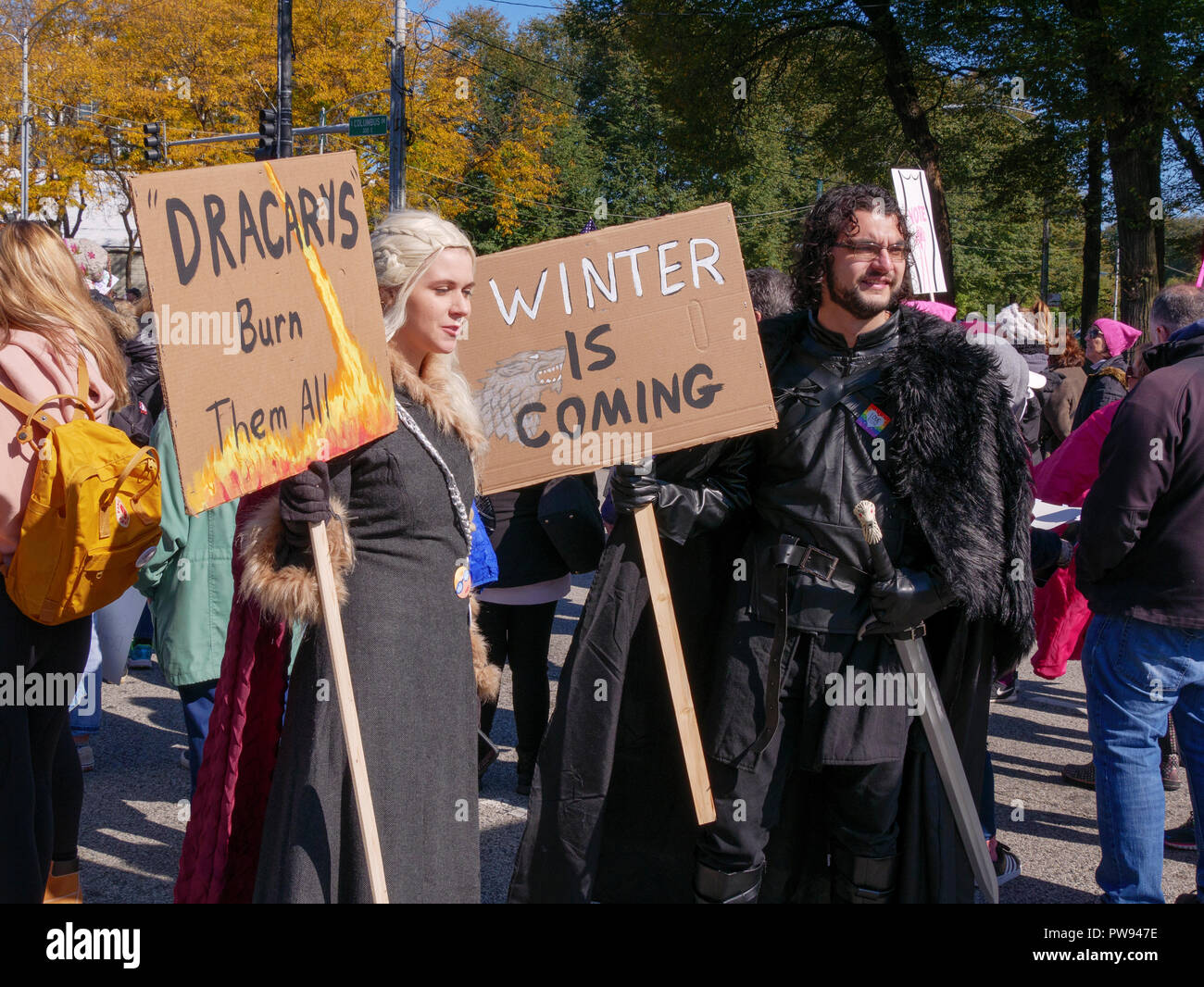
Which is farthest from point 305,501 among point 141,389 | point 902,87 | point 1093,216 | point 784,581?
point 1093,216

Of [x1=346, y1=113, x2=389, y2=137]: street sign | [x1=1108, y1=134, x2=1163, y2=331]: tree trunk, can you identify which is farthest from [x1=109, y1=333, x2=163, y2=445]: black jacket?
[x1=346, y1=113, x2=389, y2=137]: street sign

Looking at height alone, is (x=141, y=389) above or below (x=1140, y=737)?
above

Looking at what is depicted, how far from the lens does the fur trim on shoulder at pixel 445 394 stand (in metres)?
2.73

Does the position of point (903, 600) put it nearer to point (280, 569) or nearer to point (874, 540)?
point (874, 540)

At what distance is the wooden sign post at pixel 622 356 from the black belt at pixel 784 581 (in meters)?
0.20

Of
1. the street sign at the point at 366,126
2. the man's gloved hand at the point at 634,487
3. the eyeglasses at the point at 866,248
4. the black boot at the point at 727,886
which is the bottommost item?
the black boot at the point at 727,886

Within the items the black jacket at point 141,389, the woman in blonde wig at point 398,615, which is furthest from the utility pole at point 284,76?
the woman in blonde wig at point 398,615

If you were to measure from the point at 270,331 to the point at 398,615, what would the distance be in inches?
27.8

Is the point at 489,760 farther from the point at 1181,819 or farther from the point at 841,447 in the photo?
the point at 1181,819

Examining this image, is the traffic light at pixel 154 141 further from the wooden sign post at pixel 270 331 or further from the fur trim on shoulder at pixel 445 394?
the wooden sign post at pixel 270 331

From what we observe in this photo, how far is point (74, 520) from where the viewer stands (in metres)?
2.68

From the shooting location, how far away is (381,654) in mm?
2588

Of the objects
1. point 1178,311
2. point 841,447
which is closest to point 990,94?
point 1178,311

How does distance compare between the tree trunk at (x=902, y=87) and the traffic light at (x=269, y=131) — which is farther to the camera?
the tree trunk at (x=902, y=87)
